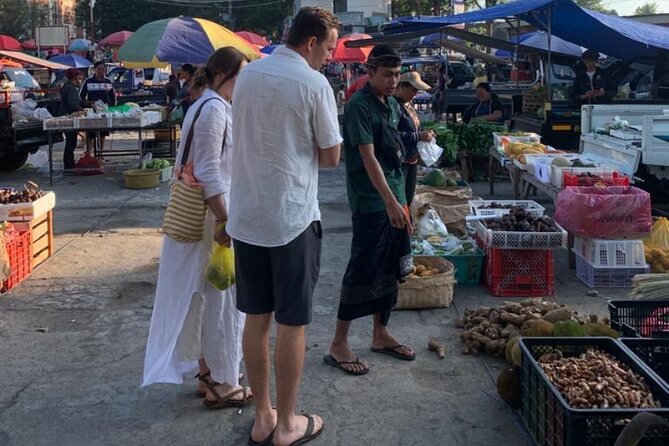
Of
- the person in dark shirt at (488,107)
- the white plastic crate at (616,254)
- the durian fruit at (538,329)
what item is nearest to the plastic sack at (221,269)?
the durian fruit at (538,329)

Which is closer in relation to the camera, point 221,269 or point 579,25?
A: point 221,269

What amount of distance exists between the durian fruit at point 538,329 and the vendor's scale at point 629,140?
3.89 m

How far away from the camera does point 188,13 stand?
5909 centimetres

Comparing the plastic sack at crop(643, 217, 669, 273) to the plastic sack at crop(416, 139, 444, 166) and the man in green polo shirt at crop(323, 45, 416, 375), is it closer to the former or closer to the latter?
the plastic sack at crop(416, 139, 444, 166)

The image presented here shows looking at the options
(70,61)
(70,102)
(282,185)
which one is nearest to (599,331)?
(282,185)

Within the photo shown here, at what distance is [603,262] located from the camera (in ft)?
20.5

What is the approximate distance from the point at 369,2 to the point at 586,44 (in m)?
35.9

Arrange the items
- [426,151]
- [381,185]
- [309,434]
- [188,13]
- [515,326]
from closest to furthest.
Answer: [309,434], [381,185], [515,326], [426,151], [188,13]

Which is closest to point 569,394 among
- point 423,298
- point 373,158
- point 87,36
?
point 373,158

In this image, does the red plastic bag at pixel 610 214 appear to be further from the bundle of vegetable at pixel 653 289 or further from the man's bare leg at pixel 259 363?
the man's bare leg at pixel 259 363

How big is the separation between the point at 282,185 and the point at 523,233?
3.20 m

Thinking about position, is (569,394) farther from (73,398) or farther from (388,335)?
(73,398)

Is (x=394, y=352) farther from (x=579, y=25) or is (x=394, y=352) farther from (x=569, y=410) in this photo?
(x=579, y=25)

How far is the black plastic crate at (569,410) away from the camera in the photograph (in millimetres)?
2918
